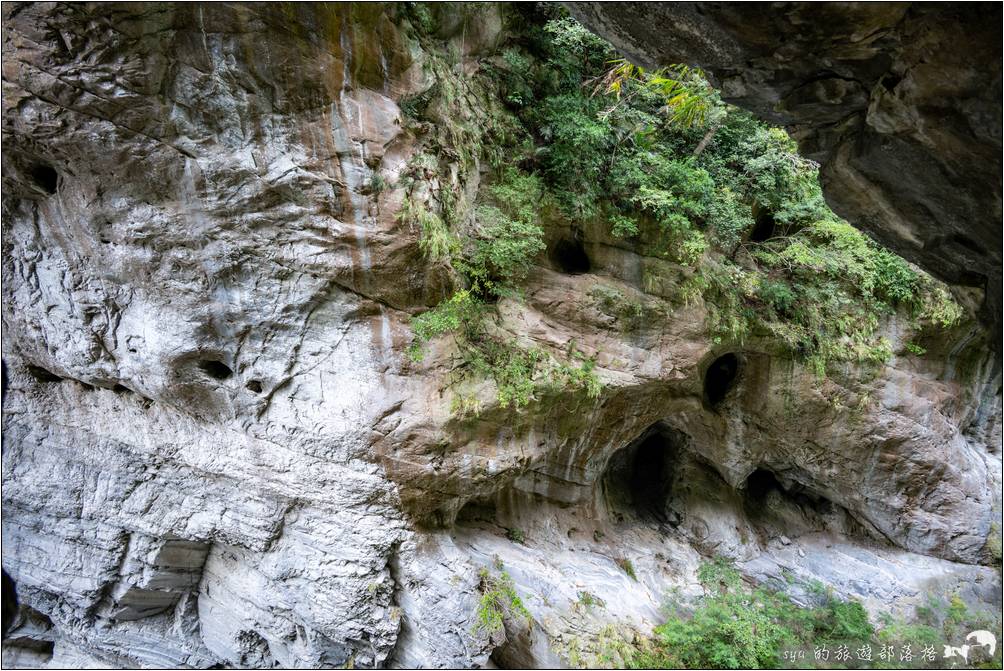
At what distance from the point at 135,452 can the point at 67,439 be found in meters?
1.23

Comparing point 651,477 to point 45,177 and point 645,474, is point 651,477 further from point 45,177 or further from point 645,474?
point 45,177

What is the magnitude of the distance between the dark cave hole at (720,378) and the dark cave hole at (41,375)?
32.1 ft

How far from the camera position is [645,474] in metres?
11.1

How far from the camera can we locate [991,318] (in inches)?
313

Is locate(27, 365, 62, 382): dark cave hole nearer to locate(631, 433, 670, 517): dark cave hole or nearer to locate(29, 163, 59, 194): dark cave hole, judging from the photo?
locate(29, 163, 59, 194): dark cave hole

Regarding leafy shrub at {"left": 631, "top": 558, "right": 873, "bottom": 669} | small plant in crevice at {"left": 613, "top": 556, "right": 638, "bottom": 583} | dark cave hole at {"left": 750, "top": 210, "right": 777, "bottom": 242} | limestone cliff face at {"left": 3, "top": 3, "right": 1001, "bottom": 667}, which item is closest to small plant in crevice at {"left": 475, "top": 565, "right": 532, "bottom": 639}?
limestone cliff face at {"left": 3, "top": 3, "right": 1001, "bottom": 667}

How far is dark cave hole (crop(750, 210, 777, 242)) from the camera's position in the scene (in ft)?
31.4

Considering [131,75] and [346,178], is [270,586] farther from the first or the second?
[131,75]

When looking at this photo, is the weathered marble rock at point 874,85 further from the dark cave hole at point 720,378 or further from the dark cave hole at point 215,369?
the dark cave hole at point 215,369

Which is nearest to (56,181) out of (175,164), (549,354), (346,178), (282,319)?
(175,164)

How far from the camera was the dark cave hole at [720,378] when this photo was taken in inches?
367

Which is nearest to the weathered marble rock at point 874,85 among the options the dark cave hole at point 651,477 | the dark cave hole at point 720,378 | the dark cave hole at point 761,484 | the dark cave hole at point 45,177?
the dark cave hole at point 720,378

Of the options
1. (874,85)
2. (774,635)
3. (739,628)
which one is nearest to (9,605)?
(739,628)

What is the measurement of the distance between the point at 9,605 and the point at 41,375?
367cm
